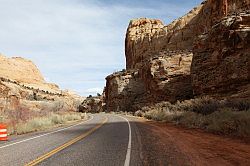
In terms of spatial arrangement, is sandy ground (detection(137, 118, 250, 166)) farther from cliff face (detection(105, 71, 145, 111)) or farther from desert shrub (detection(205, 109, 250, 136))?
cliff face (detection(105, 71, 145, 111))

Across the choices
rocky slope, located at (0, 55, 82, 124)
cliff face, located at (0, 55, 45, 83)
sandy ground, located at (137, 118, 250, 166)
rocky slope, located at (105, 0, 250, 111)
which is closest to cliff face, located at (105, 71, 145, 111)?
rocky slope, located at (105, 0, 250, 111)

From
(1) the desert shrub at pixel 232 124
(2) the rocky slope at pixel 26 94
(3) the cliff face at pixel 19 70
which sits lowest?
(1) the desert shrub at pixel 232 124

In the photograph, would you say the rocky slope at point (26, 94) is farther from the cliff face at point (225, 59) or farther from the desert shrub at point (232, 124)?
the cliff face at point (225, 59)

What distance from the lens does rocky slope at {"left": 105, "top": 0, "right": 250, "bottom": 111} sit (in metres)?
29.1

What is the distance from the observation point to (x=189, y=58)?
158 feet

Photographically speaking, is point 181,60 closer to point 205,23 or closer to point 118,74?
point 205,23

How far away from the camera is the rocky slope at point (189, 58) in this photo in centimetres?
2911

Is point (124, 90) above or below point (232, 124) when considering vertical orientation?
above

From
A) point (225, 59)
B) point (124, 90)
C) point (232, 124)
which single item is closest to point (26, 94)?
point (124, 90)

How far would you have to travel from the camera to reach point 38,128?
950 inches

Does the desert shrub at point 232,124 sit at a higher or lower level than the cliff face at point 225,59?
lower

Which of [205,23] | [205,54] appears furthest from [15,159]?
[205,23]

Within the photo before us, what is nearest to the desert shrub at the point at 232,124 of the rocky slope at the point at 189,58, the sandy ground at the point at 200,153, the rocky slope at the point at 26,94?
the sandy ground at the point at 200,153

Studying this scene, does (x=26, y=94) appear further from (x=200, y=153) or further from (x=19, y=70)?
(x=19, y=70)
